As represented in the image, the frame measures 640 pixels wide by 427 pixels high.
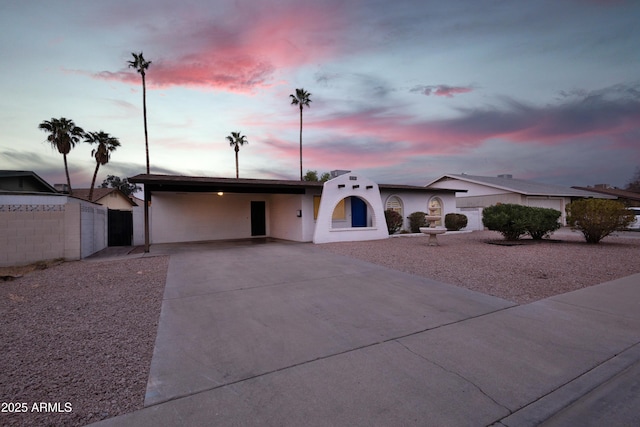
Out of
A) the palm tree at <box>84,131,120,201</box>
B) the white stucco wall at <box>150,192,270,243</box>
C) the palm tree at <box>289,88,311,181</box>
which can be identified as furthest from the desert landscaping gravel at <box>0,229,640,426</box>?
the palm tree at <box>289,88,311,181</box>

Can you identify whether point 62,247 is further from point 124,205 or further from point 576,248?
point 124,205

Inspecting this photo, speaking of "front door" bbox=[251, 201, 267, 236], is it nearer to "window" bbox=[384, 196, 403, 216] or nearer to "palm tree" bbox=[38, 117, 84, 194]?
"window" bbox=[384, 196, 403, 216]

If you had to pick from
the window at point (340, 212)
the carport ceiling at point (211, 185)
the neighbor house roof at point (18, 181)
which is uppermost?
the neighbor house roof at point (18, 181)

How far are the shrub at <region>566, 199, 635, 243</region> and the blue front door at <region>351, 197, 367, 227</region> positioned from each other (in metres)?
Answer: 10.1

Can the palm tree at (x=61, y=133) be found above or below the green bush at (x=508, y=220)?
above

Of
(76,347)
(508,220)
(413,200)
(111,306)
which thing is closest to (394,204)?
(413,200)

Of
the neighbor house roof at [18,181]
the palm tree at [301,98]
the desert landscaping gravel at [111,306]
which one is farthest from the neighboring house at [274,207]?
the palm tree at [301,98]

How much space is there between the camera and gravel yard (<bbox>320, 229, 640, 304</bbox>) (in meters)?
6.47

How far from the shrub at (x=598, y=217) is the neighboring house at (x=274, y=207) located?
26.8 feet

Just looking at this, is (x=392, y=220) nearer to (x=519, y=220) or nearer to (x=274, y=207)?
(x=519, y=220)

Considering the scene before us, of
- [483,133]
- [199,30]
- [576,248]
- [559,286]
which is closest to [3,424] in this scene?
[559,286]

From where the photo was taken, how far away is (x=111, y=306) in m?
5.30

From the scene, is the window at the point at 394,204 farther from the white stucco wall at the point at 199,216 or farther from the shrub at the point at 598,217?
the shrub at the point at 598,217

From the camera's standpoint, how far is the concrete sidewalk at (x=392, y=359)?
8.00 feet
